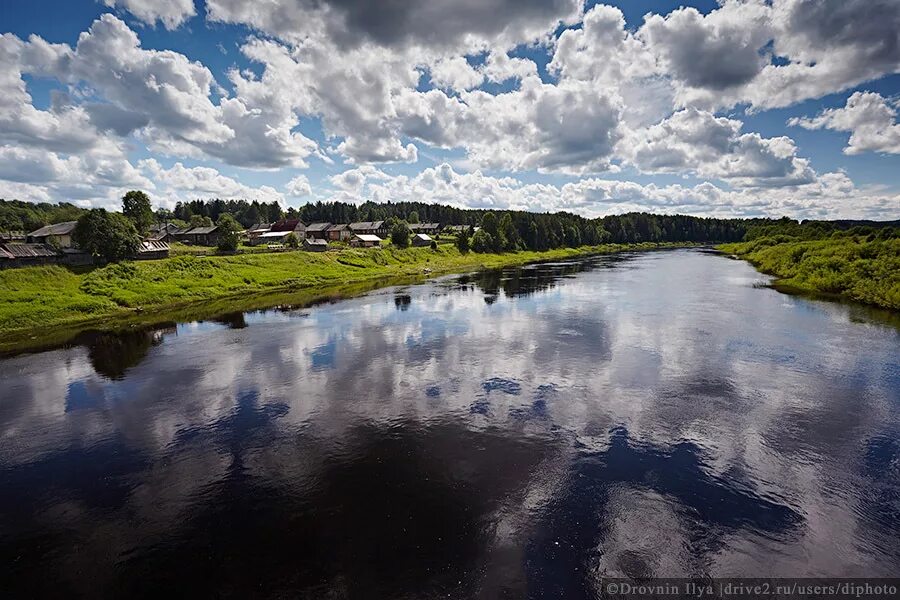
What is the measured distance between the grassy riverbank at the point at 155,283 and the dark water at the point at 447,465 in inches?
559

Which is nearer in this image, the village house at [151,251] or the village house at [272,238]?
the village house at [151,251]

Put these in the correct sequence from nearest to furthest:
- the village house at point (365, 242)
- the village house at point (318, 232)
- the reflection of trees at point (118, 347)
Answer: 1. the reflection of trees at point (118, 347)
2. the village house at point (365, 242)
3. the village house at point (318, 232)

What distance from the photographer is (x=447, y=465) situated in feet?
60.1

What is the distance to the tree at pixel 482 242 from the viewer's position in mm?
138000

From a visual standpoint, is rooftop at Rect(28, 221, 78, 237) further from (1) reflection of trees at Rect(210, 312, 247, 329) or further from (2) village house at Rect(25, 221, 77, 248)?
(1) reflection of trees at Rect(210, 312, 247, 329)

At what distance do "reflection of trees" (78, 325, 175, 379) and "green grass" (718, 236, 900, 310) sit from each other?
235ft

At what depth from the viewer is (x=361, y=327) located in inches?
1718

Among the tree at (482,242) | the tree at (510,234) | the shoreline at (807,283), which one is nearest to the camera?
the shoreline at (807,283)

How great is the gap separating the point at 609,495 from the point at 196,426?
66.0 feet

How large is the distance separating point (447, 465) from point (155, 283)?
60110 mm

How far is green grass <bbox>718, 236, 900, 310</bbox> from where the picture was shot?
4859 centimetres

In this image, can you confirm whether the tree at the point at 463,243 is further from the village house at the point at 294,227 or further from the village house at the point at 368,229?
the village house at the point at 294,227

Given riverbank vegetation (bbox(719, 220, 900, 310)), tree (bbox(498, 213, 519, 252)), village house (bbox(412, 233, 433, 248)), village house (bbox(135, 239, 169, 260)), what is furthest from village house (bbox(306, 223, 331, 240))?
riverbank vegetation (bbox(719, 220, 900, 310))

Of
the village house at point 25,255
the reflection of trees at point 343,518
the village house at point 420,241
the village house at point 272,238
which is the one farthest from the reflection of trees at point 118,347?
the village house at point 420,241
